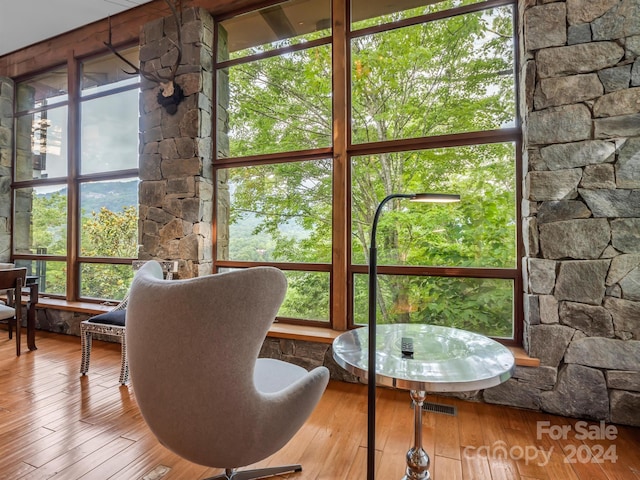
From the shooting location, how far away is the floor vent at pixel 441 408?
210cm

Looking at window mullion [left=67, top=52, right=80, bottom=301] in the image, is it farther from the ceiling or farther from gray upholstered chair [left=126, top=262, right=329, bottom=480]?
gray upholstered chair [left=126, top=262, right=329, bottom=480]

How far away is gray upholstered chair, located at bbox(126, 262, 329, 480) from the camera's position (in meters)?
1.02

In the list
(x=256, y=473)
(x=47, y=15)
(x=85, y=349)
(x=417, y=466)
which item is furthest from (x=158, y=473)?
(x=47, y=15)

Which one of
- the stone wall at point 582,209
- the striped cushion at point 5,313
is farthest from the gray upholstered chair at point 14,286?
the stone wall at point 582,209

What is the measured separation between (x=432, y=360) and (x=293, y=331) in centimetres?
154

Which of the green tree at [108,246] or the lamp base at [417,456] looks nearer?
the lamp base at [417,456]

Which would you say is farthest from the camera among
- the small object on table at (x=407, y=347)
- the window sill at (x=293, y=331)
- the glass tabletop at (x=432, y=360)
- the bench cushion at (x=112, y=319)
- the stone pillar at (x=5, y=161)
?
the stone pillar at (x=5, y=161)

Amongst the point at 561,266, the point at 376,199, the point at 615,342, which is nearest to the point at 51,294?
the point at 376,199

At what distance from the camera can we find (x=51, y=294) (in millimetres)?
4039

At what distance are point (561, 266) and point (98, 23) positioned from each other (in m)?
5.19

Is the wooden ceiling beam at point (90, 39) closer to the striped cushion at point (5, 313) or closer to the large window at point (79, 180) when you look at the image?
the large window at point (79, 180)

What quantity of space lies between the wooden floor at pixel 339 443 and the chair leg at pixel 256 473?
0.11 ft

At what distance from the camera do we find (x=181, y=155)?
3131mm

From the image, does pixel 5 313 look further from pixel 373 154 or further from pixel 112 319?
pixel 373 154
